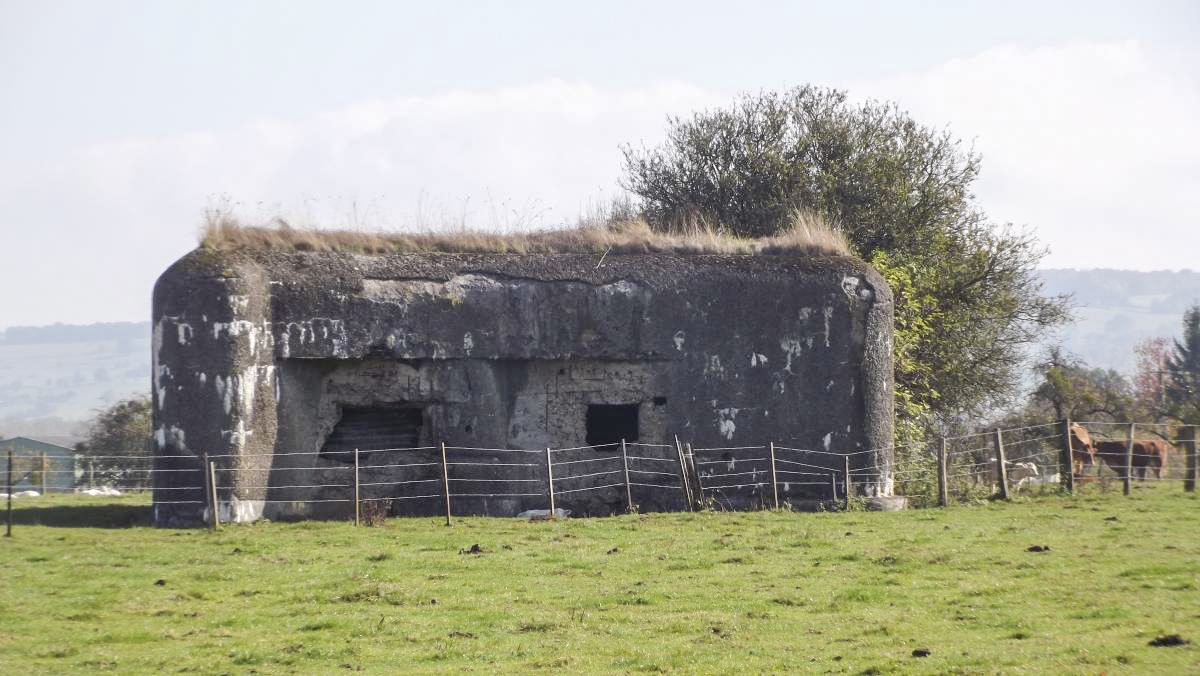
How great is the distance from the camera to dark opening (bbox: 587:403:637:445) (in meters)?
23.2

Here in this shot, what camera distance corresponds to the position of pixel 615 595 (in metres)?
14.7

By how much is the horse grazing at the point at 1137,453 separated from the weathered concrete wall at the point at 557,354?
6149 millimetres

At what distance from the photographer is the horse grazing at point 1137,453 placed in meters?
26.2

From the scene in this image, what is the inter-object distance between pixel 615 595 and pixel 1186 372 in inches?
2080

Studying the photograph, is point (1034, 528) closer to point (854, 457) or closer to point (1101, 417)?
point (854, 457)

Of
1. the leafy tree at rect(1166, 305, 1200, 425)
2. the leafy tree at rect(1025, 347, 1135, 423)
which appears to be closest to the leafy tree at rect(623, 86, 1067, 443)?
the leafy tree at rect(1025, 347, 1135, 423)

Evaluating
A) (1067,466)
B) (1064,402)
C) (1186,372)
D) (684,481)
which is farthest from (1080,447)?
(1186,372)

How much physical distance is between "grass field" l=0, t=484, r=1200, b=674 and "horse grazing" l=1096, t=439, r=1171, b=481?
19.9ft

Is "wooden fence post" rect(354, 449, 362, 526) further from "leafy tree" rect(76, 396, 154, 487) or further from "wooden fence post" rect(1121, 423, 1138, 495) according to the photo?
"leafy tree" rect(76, 396, 154, 487)

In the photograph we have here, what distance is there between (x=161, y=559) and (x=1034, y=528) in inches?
464

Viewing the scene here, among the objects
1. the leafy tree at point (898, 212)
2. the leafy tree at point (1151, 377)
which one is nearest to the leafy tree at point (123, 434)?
the leafy tree at point (898, 212)

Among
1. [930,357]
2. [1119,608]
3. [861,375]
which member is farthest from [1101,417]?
[1119,608]

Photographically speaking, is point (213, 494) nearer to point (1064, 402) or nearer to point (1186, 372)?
point (1064, 402)

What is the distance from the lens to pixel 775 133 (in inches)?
1422
